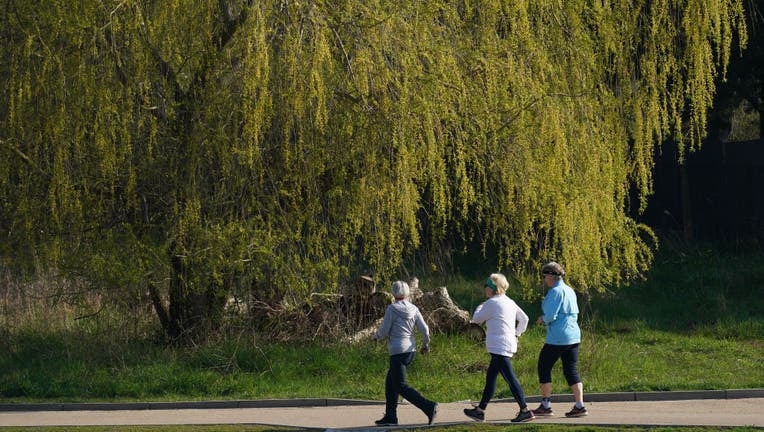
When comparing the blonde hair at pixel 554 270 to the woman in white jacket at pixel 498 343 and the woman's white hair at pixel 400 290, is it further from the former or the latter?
the woman's white hair at pixel 400 290

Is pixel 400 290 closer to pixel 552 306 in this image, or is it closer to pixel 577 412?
pixel 552 306

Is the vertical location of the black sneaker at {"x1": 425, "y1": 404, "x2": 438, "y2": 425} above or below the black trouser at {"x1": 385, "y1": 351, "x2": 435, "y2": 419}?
below

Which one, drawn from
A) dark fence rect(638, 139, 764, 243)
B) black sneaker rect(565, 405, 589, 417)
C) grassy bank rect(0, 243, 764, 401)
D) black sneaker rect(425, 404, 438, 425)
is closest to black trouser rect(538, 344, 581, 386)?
black sneaker rect(565, 405, 589, 417)

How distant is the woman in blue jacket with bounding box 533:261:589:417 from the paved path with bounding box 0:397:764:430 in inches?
12.9

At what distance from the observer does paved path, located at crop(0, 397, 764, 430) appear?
11172mm

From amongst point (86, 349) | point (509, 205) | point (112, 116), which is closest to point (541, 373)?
point (509, 205)

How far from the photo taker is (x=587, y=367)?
14.6 meters

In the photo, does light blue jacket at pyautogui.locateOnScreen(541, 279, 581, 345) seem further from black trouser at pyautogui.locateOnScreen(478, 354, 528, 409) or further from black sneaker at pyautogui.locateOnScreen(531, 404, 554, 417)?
black sneaker at pyautogui.locateOnScreen(531, 404, 554, 417)

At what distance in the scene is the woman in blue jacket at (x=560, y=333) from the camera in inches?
441

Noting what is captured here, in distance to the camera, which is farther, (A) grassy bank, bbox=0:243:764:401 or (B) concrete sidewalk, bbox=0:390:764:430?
(A) grassy bank, bbox=0:243:764:401

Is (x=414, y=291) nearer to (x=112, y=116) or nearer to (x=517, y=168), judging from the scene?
(x=517, y=168)

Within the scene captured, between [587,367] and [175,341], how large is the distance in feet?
18.3

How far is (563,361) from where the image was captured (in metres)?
11.3

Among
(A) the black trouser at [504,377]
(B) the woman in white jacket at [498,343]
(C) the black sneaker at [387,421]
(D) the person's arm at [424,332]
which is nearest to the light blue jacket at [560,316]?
(B) the woman in white jacket at [498,343]
